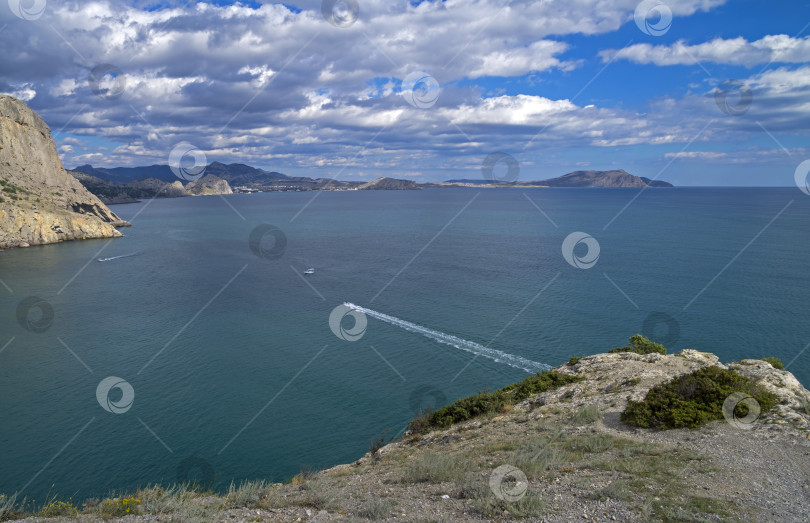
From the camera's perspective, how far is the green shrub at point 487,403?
20.0 m

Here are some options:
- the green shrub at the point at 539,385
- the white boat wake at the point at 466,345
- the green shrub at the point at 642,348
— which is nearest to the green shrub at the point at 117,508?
the green shrub at the point at 539,385

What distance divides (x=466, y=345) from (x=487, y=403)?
1510 cm

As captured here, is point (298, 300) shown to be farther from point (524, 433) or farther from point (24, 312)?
point (524, 433)

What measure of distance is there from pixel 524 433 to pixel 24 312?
53107 millimetres

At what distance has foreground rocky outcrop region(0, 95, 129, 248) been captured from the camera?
92125 mm

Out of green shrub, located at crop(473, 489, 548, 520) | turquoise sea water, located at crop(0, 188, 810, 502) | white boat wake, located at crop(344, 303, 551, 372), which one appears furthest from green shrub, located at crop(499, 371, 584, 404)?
green shrub, located at crop(473, 489, 548, 520)

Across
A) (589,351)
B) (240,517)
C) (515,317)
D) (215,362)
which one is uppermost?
(515,317)

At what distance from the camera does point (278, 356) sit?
35062 mm

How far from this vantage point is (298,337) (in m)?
38.5

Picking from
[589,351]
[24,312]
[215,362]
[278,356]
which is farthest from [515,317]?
[24,312]

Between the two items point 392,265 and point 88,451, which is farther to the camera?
point 392,265

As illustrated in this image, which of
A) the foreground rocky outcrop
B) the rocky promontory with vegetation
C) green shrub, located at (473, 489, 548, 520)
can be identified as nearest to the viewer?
green shrub, located at (473, 489, 548, 520)

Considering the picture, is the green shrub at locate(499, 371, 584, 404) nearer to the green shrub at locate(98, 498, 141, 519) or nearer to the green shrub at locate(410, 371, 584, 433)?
the green shrub at locate(410, 371, 584, 433)

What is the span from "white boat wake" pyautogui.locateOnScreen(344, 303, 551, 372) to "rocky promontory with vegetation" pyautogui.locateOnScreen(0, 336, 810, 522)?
39.2 ft
